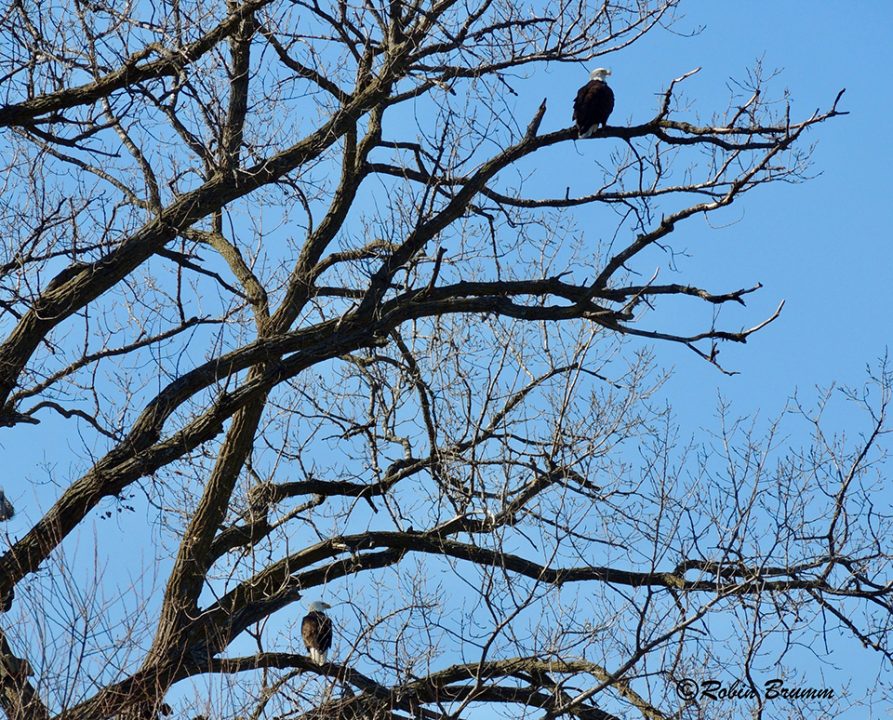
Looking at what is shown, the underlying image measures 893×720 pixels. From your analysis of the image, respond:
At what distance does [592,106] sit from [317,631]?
4174mm

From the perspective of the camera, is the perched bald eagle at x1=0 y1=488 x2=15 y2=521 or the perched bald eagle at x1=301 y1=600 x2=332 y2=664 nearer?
the perched bald eagle at x1=0 y1=488 x2=15 y2=521

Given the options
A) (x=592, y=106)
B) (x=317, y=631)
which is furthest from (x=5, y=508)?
(x=592, y=106)

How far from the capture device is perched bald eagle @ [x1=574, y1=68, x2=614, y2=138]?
8727 mm

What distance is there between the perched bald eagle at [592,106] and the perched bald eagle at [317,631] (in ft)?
12.0

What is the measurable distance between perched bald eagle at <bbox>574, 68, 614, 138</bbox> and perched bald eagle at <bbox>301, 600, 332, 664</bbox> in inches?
144

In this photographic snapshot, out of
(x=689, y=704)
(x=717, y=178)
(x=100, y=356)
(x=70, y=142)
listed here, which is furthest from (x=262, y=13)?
(x=689, y=704)

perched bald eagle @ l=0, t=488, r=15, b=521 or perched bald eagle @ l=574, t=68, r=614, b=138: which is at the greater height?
perched bald eagle @ l=574, t=68, r=614, b=138

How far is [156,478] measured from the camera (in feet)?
28.0

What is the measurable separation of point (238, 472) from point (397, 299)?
5.88ft

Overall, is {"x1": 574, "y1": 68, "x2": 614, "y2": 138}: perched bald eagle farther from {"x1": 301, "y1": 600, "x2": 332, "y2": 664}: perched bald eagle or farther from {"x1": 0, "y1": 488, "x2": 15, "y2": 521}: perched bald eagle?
{"x1": 0, "y1": 488, "x2": 15, "y2": 521}: perched bald eagle

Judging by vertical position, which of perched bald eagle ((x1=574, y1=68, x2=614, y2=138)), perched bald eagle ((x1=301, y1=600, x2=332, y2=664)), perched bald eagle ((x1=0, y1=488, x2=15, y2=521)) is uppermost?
perched bald eagle ((x1=574, y1=68, x2=614, y2=138))

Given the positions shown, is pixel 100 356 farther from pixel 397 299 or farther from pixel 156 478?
pixel 397 299

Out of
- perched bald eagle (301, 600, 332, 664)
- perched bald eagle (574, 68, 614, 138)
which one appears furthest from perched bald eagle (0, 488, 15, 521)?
perched bald eagle (574, 68, 614, 138)

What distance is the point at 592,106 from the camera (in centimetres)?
886
